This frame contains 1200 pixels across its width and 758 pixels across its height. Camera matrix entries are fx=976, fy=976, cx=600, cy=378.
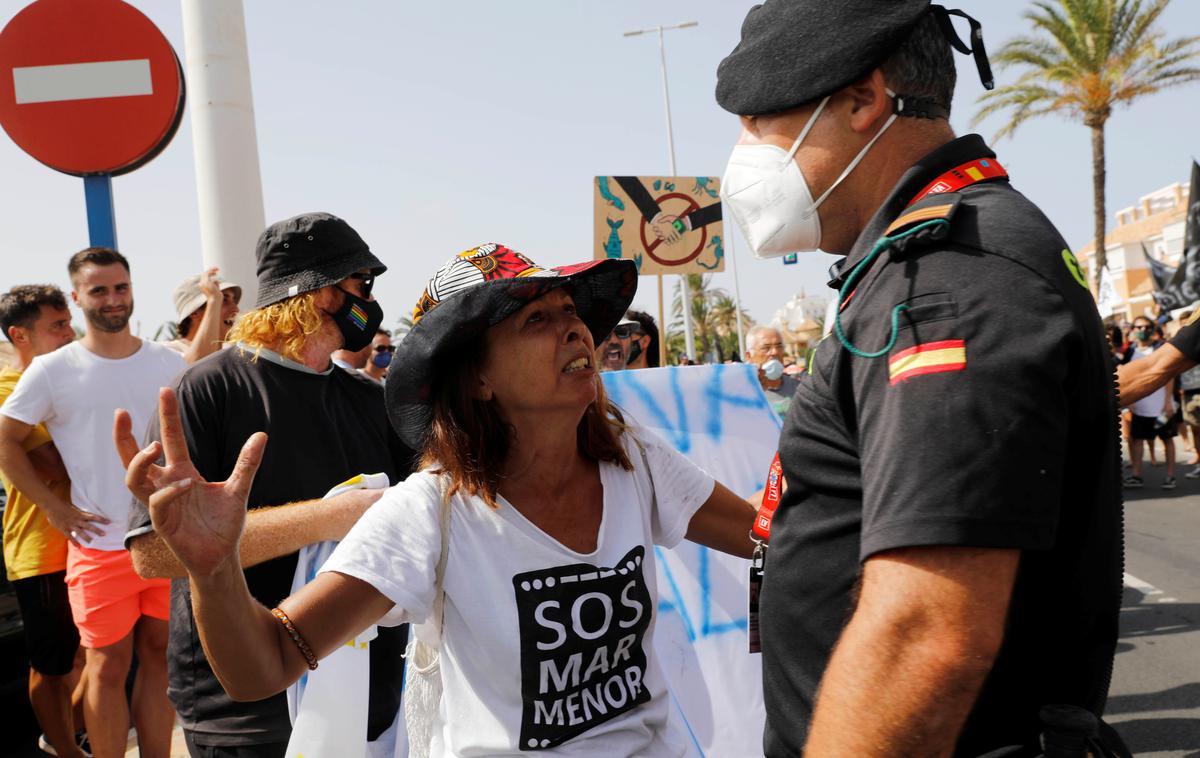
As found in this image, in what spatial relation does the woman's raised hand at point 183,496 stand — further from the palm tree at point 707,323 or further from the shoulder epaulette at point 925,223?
the palm tree at point 707,323

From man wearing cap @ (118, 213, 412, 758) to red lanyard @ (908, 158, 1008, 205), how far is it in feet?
5.55

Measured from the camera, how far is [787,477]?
1.50 meters

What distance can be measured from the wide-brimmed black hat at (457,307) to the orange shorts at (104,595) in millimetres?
2799

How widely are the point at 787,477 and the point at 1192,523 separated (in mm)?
9745

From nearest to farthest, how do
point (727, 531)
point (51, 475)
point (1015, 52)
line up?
point (727, 531) < point (51, 475) < point (1015, 52)

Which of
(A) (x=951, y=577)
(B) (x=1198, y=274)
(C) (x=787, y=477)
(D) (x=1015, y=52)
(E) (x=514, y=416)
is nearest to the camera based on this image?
(A) (x=951, y=577)

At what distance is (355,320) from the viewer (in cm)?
336

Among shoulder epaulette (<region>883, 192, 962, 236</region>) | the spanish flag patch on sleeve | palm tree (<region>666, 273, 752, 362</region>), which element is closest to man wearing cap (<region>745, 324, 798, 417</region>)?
shoulder epaulette (<region>883, 192, 962, 236</region>)

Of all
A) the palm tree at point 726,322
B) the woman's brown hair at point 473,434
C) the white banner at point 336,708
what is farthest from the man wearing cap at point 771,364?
the palm tree at point 726,322

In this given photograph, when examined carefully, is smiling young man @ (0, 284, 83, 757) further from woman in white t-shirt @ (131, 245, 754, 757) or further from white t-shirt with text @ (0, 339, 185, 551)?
woman in white t-shirt @ (131, 245, 754, 757)

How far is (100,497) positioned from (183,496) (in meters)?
3.39

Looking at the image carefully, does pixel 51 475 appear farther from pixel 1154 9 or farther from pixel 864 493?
pixel 1154 9

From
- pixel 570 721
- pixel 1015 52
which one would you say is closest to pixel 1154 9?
pixel 1015 52

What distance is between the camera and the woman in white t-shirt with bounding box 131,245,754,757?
5.75 feet
